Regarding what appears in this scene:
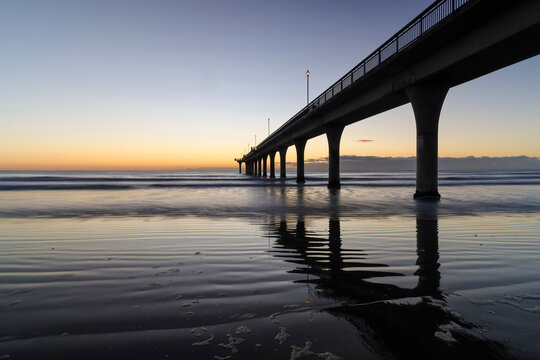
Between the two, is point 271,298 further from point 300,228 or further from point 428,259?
point 300,228

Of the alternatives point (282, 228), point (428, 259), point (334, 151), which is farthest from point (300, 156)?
point (428, 259)

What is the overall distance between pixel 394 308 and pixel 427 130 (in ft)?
68.0

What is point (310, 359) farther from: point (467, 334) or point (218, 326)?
point (467, 334)

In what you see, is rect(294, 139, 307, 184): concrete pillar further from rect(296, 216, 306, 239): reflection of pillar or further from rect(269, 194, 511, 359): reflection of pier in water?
rect(269, 194, 511, 359): reflection of pier in water

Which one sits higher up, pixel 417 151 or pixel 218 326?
pixel 417 151

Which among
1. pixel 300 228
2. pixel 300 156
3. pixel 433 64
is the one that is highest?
pixel 433 64

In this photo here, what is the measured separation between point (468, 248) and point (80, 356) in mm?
6704

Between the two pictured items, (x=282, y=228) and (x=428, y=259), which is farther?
(x=282, y=228)

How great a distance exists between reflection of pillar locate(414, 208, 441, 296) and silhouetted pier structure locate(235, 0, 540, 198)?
10.5 m

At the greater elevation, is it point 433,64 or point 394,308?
point 433,64

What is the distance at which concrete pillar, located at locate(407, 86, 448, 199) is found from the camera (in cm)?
2094

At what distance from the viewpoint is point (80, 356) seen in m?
2.34

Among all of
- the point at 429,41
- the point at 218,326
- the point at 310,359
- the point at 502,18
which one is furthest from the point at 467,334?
the point at 429,41

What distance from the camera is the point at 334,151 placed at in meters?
40.8
